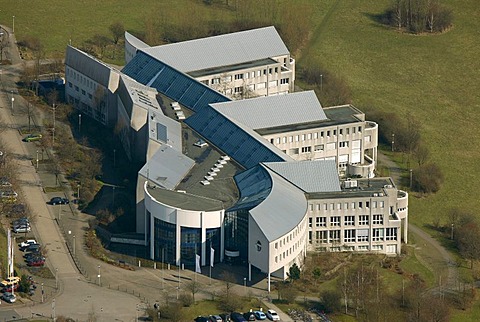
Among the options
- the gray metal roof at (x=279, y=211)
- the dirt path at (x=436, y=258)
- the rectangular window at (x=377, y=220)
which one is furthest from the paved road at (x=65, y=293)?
the dirt path at (x=436, y=258)

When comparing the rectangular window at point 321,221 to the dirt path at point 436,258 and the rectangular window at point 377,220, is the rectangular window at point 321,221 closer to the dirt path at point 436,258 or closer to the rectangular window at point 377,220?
the rectangular window at point 377,220

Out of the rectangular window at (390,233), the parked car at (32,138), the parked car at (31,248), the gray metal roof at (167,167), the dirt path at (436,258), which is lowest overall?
the dirt path at (436,258)

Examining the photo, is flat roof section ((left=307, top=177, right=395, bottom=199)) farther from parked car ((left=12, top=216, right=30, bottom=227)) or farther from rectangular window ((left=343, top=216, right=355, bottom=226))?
parked car ((left=12, top=216, right=30, bottom=227))

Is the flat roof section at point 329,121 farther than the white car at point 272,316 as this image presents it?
Yes

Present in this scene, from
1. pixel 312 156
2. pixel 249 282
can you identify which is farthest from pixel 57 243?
pixel 312 156

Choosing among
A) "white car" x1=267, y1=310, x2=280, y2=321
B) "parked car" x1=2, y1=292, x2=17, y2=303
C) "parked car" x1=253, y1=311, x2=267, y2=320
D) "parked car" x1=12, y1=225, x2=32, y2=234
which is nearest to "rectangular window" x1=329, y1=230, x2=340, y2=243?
"white car" x1=267, y1=310, x2=280, y2=321
